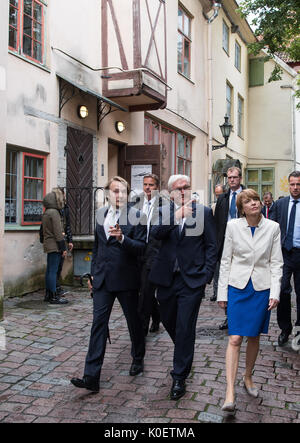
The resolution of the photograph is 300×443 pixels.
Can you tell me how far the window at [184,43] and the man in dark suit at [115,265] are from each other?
1068 cm

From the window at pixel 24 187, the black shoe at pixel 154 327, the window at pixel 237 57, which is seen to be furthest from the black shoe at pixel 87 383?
the window at pixel 237 57

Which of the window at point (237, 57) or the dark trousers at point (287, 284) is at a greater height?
the window at point (237, 57)

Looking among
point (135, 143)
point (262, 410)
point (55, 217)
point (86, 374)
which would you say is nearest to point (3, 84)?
point (55, 217)

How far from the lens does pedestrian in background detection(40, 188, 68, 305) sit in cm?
729

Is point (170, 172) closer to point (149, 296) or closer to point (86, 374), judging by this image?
point (149, 296)

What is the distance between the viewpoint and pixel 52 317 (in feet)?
21.1

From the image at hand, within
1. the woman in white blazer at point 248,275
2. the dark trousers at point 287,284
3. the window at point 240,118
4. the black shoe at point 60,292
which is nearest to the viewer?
the woman in white blazer at point 248,275

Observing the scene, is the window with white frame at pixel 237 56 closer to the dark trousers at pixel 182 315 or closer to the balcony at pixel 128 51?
the balcony at pixel 128 51

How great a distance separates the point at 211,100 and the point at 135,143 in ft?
17.9

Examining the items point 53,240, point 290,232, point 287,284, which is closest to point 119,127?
point 53,240

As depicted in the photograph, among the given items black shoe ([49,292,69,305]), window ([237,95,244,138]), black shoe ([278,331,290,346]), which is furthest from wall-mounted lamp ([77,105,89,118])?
window ([237,95,244,138])

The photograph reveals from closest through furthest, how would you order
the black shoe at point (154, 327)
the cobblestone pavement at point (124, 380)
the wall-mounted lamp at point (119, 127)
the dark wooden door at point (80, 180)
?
the cobblestone pavement at point (124, 380) → the black shoe at point (154, 327) → the dark wooden door at point (80, 180) → the wall-mounted lamp at point (119, 127)

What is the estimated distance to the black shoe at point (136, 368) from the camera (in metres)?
4.36

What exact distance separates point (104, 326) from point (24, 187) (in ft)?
15.6
